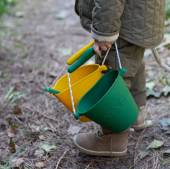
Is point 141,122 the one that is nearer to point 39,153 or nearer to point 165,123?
point 165,123

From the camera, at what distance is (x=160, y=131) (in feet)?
9.84

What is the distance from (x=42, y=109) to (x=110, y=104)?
1.26 meters

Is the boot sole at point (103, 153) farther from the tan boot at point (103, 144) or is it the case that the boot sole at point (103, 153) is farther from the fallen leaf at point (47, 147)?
the fallen leaf at point (47, 147)

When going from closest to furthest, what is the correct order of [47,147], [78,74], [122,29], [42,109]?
[122,29]
[78,74]
[47,147]
[42,109]

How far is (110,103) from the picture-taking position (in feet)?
7.63

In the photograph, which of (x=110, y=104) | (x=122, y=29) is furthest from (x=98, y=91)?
(x=122, y=29)

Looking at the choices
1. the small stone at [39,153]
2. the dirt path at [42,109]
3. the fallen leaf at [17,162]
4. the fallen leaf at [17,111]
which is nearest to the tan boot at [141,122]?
the dirt path at [42,109]

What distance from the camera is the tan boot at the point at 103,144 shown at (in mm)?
2740

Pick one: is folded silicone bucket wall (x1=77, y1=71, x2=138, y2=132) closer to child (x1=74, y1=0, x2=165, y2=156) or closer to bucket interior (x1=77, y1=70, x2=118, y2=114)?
bucket interior (x1=77, y1=70, x2=118, y2=114)

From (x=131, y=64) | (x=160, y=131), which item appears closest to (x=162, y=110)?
(x=160, y=131)

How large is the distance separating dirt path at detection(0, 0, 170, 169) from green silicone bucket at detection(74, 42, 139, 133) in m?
0.38

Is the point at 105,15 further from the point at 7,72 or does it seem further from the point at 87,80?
the point at 7,72

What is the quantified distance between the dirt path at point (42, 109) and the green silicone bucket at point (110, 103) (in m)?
0.38

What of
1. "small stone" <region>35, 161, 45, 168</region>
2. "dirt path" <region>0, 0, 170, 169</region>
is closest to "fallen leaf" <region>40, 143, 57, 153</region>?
"dirt path" <region>0, 0, 170, 169</region>
